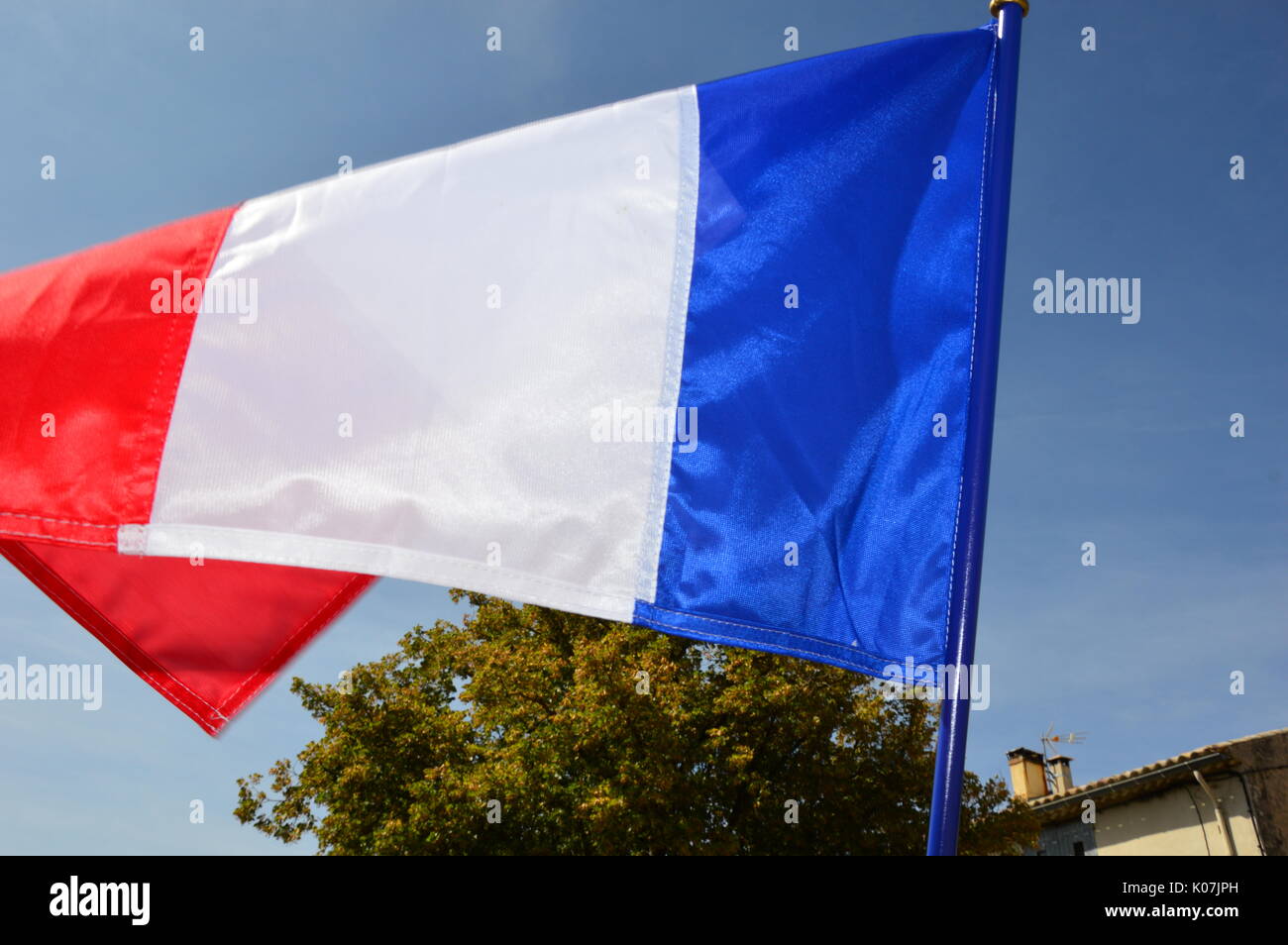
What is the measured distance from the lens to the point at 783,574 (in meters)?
3.12

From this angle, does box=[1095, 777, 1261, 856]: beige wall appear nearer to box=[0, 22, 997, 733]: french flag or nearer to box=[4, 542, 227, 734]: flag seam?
box=[0, 22, 997, 733]: french flag

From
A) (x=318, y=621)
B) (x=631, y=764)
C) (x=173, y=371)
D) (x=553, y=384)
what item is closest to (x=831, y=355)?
(x=553, y=384)

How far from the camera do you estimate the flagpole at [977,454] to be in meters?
2.80

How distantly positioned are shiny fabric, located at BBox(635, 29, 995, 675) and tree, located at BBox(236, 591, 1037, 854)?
13.5 meters

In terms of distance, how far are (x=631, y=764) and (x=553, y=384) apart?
14.0 m

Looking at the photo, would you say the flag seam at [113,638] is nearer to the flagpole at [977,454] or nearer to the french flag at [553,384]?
the french flag at [553,384]

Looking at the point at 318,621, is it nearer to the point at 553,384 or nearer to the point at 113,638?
the point at 113,638

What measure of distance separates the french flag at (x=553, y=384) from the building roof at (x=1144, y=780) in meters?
21.4

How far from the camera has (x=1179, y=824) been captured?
71.9 ft

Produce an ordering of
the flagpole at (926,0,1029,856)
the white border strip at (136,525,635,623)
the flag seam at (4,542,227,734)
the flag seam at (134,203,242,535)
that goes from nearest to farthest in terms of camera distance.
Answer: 1. the flagpole at (926,0,1029,856)
2. the white border strip at (136,525,635,623)
3. the flag seam at (134,203,242,535)
4. the flag seam at (4,542,227,734)

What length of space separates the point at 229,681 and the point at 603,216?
207cm

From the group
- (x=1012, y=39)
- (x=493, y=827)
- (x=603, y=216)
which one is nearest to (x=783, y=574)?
(x=603, y=216)

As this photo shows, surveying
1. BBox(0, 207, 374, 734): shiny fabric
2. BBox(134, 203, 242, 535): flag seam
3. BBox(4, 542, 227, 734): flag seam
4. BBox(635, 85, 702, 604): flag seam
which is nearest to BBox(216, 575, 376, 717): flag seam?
BBox(0, 207, 374, 734): shiny fabric

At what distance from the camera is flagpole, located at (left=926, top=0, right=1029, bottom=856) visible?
2805 millimetres
